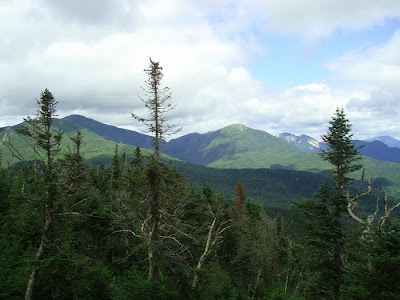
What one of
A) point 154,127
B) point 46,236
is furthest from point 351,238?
point 46,236

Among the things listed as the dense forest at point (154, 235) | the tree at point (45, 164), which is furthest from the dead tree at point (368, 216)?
the tree at point (45, 164)

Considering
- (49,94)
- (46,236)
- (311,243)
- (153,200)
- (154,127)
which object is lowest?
(311,243)

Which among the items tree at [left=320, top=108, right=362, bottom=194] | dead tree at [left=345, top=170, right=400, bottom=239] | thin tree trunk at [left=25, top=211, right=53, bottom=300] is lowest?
thin tree trunk at [left=25, top=211, right=53, bottom=300]

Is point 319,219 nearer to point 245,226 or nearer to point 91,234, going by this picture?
point 91,234

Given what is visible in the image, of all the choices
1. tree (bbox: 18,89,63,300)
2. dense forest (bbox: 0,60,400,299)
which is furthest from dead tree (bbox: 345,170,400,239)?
tree (bbox: 18,89,63,300)

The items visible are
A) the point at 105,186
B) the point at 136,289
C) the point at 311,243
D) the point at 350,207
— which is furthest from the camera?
the point at 105,186

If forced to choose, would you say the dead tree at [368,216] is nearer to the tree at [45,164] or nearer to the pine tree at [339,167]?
the pine tree at [339,167]

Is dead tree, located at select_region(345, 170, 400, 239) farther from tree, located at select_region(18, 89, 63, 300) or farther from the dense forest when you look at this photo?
tree, located at select_region(18, 89, 63, 300)

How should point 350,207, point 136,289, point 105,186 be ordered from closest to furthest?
point 136,289
point 350,207
point 105,186

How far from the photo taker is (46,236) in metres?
16.7

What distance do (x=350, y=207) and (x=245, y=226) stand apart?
2725cm

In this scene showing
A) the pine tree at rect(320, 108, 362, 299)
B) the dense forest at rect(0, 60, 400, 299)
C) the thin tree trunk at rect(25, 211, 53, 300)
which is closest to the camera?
the dense forest at rect(0, 60, 400, 299)

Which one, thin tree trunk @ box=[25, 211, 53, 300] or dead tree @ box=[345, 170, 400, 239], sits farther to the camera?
thin tree trunk @ box=[25, 211, 53, 300]

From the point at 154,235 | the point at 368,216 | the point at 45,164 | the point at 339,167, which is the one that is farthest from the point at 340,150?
the point at 45,164
